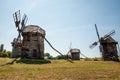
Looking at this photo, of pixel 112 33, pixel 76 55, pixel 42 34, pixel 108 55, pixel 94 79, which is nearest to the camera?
pixel 94 79

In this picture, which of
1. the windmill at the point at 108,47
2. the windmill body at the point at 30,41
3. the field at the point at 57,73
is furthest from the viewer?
the windmill at the point at 108,47

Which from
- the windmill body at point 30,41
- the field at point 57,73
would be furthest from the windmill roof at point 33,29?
the field at point 57,73

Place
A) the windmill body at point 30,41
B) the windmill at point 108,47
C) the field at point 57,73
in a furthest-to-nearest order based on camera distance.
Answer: the windmill at point 108,47, the windmill body at point 30,41, the field at point 57,73

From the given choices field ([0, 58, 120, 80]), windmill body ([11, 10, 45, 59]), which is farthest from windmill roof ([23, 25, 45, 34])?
field ([0, 58, 120, 80])

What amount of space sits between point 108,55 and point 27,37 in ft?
84.7

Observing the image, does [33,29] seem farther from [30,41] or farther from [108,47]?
[108,47]

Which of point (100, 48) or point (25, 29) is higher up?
point (25, 29)

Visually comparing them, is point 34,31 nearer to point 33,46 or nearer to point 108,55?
point 33,46

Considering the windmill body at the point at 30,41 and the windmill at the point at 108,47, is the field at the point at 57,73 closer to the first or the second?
the windmill body at the point at 30,41

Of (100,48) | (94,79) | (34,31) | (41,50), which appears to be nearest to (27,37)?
(34,31)

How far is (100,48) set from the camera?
49656mm

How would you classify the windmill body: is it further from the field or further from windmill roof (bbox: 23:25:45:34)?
the field

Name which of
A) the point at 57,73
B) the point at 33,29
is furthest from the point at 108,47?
the point at 57,73

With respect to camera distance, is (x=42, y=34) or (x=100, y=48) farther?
(x=100, y=48)
